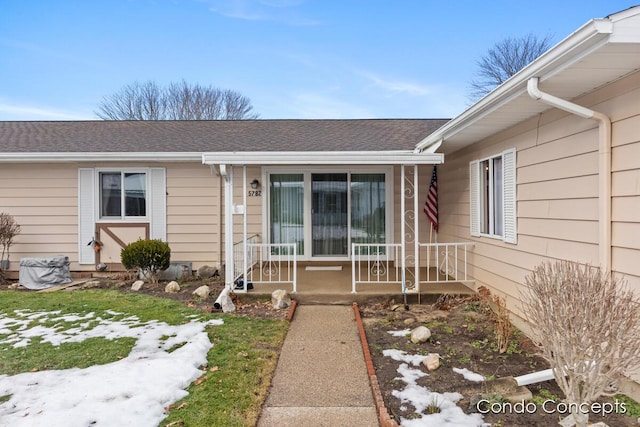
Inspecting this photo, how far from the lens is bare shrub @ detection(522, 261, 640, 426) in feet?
7.02

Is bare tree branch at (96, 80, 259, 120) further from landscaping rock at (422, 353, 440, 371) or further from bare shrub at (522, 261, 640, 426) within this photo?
A: bare shrub at (522, 261, 640, 426)

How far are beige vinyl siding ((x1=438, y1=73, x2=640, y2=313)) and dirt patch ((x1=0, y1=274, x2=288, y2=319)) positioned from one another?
3028mm

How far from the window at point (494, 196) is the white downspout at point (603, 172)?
1.48 m

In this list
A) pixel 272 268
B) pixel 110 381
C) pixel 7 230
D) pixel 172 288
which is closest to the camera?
pixel 110 381

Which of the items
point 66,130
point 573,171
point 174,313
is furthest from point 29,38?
point 573,171

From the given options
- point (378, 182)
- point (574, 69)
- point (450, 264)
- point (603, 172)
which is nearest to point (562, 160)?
point (603, 172)

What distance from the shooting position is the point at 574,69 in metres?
2.73

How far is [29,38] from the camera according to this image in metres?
13.0

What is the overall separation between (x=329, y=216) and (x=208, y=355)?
15.1 feet

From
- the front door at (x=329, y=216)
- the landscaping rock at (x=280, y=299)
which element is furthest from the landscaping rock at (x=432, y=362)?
the front door at (x=329, y=216)

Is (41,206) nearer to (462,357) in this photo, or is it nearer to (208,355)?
(208,355)

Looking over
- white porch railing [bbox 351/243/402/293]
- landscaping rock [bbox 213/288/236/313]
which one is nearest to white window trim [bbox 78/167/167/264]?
landscaping rock [bbox 213/288/236/313]

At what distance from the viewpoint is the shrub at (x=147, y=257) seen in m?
6.65

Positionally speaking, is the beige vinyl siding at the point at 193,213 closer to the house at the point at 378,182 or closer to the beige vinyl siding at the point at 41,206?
the house at the point at 378,182
